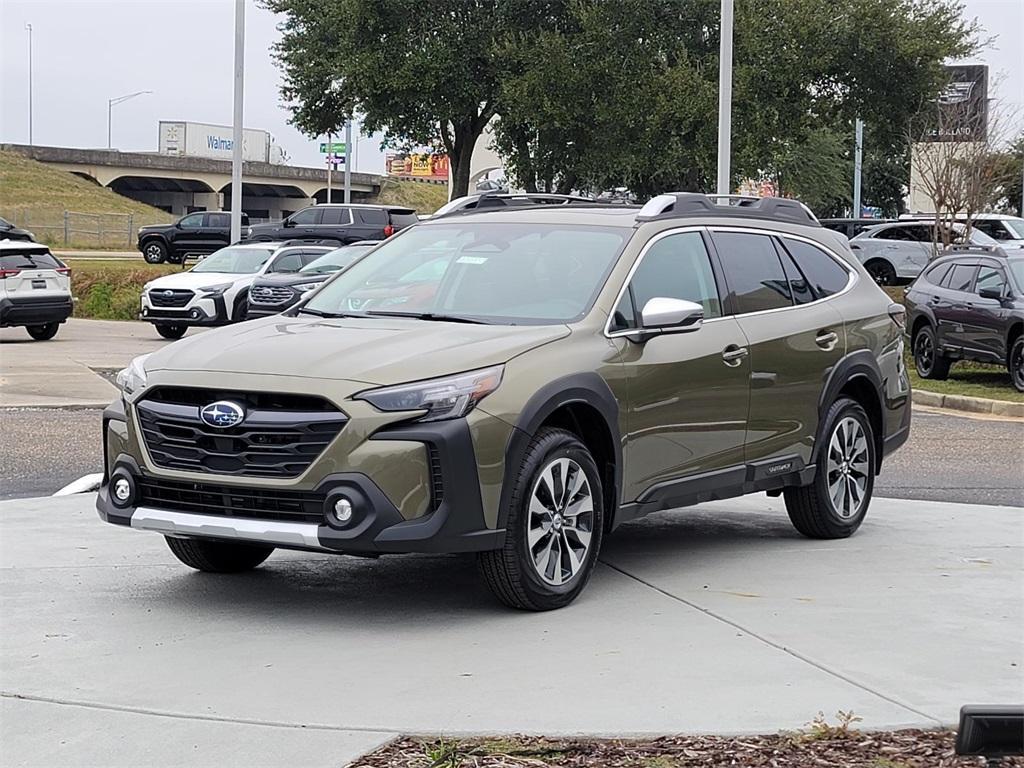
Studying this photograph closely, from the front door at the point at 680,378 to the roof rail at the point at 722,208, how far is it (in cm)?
14

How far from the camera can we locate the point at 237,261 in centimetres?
2838

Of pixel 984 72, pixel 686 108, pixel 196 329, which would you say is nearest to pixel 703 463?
pixel 196 329

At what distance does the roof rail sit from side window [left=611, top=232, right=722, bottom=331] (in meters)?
0.14

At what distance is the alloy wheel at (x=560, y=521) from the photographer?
6695 mm

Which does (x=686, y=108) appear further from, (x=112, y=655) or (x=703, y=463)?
(x=112, y=655)

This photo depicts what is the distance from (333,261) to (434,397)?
18400mm

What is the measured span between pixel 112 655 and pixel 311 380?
1.34 metres

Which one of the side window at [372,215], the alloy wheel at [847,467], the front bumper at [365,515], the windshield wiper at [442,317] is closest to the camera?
the front bumper at [365,515]

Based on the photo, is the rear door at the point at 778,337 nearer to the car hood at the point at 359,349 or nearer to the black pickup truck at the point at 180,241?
the car hood at the point at 359,349

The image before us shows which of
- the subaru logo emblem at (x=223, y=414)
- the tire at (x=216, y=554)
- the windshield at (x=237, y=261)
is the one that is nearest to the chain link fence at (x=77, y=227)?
the windshield at (x=237, y=261)

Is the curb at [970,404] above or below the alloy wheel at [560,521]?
below

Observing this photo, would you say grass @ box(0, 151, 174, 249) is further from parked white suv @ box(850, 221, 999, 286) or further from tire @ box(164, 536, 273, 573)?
Answer: tire @ box(164, 536, 273, 573)

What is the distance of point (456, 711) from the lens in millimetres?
5258

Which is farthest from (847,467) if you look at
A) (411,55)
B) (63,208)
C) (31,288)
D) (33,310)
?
(63,208)
